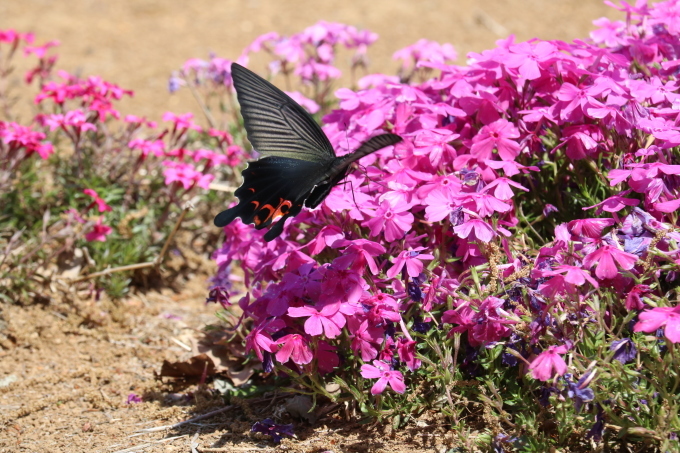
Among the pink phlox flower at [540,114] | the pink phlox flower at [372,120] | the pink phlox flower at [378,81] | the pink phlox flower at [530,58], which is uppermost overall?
the pink phlox flower at [530,58]

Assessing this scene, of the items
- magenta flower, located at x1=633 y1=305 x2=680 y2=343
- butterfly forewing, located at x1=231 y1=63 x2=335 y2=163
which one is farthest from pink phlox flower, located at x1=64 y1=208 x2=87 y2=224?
magenta flower, located at x1=633 y1=305 x2=680 y2=343

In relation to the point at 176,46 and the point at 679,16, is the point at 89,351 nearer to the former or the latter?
the point at 679,16

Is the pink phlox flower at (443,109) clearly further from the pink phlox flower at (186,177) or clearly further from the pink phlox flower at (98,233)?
the pink phlox flower at (98,233)

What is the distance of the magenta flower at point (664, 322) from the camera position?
176 centimetres

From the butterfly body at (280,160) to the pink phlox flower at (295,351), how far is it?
1.02 feet

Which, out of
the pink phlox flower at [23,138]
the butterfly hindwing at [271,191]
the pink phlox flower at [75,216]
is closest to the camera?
the butterfly hindwing at [271,191]

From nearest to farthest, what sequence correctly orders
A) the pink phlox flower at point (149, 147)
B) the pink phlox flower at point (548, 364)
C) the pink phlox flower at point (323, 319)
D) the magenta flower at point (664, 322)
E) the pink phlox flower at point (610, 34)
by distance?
the magenta flower at point (664, 322) < the pink phlox flower at point (548, 364) < the pink phlox flower at point (323, 319) < the pink phlox flower at point (610, 34) < the pink phlox flower at point (149, 147)

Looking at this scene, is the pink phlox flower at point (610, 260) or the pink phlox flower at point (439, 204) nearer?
the pink phlox flower at point (610, 260)

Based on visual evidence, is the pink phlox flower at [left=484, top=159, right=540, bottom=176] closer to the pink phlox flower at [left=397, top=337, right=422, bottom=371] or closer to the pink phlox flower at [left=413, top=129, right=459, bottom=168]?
the pink phlox flower at [left=413, top=129, right=459, bottom=168]

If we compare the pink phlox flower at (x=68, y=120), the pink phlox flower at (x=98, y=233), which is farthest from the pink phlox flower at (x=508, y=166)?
A: the pink phlox flower at (x=68, y=120)

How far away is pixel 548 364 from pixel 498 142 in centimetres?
83

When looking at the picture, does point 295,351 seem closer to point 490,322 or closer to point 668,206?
point 490,322

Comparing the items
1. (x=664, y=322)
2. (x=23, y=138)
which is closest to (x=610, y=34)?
(x=664, y=322)

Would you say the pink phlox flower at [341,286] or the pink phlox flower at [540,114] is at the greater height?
the pink phlox flower at [540,114]
